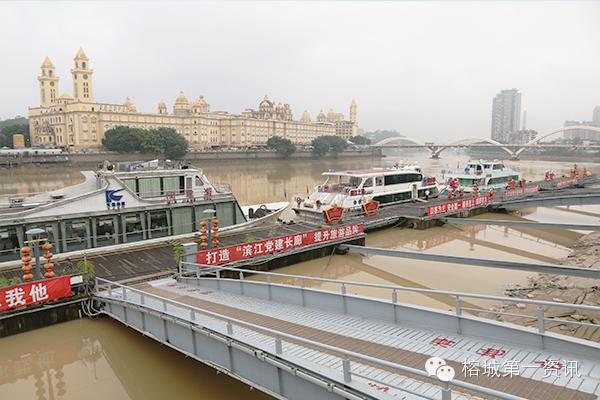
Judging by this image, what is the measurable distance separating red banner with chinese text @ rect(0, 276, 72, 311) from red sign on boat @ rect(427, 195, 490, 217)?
20345 millimetres

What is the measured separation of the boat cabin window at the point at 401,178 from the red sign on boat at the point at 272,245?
8.46m

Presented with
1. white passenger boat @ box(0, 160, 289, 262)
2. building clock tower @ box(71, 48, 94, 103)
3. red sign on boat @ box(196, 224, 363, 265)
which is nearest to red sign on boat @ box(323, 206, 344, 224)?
red sign on boat @ box(196, 224, 363, 265)

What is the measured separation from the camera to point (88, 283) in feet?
45.6

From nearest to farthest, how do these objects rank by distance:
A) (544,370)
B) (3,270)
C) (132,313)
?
(544,370), (132,313), (3,270)

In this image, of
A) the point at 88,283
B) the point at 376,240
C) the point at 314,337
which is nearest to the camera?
the point at 314,337

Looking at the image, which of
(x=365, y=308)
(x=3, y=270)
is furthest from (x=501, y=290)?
(x=3, y=270)

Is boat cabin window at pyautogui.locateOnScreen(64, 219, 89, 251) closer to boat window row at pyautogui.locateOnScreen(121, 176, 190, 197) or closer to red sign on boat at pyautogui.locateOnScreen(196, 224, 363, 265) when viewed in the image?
boat window row at pyautogui.locateOnScreen(121, 176, 190, 197)

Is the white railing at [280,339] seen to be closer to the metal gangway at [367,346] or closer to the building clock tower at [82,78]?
the metal gangway at [367,346]

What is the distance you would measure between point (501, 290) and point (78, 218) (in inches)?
664

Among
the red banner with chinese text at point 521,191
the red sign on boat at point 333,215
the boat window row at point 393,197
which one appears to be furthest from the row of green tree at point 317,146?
the red sign on boat at point 333,215

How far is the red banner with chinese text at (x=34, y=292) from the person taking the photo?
481 inches

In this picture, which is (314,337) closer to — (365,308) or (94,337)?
(365,308)

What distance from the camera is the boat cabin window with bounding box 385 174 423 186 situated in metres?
30.1

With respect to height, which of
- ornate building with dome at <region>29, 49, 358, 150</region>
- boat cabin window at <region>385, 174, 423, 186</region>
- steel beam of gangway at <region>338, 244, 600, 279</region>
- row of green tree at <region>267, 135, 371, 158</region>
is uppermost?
ornate building with dome at <region>29, 49, 358, 150</region>
